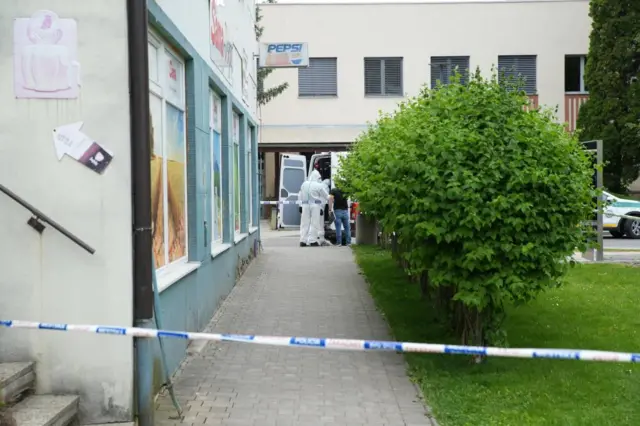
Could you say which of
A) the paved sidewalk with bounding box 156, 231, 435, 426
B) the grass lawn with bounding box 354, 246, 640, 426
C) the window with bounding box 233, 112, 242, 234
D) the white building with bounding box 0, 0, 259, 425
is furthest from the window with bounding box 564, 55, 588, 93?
the white building with bounding box 0, 0, 259, 425

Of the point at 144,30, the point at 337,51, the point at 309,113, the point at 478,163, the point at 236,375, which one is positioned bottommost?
the point at 236,375

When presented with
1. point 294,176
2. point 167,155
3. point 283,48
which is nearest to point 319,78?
point 294,176

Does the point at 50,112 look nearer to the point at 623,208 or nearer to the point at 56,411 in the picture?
the point at 56,411

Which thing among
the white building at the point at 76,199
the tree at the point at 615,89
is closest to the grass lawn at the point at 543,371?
the white building at the point at 76,199

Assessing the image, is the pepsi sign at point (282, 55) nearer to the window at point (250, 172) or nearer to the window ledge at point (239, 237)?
the window at point (250, 172)

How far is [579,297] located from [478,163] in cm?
461

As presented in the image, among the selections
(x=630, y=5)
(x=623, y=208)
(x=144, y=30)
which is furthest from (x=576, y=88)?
(x=144, y=30)

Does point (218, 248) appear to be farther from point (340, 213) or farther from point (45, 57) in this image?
point (340, 213)

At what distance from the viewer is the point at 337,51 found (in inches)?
1136

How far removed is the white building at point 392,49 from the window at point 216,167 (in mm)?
18672

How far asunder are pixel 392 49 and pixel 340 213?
12.1 meters

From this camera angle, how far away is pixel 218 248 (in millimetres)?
9898

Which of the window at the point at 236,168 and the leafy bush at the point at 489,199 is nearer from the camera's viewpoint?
the leafy bush at the point at 489,199

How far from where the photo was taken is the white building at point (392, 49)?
2883 centimetres
